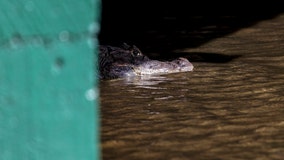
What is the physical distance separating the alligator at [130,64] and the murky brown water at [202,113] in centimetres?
22

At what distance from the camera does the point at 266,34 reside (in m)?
11.1

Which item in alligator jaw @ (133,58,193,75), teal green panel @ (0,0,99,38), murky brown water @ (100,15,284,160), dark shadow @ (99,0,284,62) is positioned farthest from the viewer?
dark shadow @ (99,0,284,62)

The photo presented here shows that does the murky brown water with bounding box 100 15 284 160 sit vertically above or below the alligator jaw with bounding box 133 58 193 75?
below

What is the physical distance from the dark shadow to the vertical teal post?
6.15 m

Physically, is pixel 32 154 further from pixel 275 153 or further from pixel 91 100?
pixel 275 153

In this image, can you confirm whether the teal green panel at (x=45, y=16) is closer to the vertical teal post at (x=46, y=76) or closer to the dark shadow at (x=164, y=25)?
the vertical teal post at (x=46, y=76)

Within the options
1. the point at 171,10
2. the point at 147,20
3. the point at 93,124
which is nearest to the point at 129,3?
the point at 171,10

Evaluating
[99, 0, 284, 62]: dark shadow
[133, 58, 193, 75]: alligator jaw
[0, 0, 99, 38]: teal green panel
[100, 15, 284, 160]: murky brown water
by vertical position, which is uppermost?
[0, 0, 99, 38]: teal green panel

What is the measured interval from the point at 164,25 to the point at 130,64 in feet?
13.3

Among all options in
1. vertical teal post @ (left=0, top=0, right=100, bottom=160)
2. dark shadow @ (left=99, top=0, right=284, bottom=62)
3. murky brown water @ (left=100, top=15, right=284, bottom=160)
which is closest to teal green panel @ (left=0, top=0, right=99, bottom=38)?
vertical teal post @ (left=0, top=0, right=100, bottom=160)

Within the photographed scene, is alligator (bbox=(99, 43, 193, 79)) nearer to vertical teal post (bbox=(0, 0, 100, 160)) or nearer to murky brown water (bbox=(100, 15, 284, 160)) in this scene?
murky brown water (bbox=(100, 15, 284, 160))

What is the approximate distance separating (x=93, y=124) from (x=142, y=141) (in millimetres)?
2028

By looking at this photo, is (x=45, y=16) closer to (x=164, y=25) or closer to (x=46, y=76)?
(x=46, y=76)

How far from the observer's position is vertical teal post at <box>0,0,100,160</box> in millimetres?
3299
